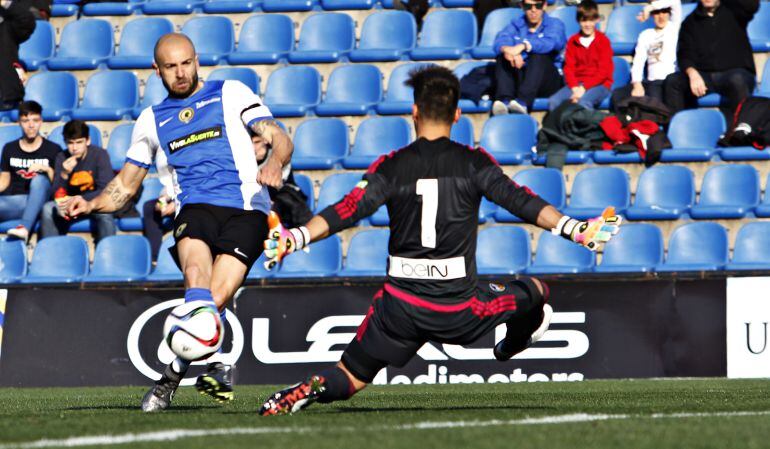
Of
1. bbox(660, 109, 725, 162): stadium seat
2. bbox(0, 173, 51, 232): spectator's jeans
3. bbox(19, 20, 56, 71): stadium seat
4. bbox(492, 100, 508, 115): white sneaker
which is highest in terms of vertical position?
bbox(19, 20, 56, 71): stadium seat

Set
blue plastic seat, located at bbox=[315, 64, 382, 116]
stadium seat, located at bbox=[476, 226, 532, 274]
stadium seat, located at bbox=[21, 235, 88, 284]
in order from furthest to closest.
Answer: blue plastic seat, located at bbox=[315, 64, 382, 116] → stadium seat, located at bbox=[21, 235, 88, 284] → stadium seat, located at bbox=[476, 226, 532, 274]

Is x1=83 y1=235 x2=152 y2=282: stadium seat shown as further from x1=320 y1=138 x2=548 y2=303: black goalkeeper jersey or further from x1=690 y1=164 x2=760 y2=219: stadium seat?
x1=320 y1=138 x2=548 y2=303: black goalkeeper jersey

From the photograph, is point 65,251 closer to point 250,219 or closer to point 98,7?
point 98,7

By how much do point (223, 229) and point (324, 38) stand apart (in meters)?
9.10

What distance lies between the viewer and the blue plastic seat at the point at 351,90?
50.2ft

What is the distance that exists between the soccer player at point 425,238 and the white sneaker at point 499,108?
8.30 meters

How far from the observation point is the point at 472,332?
6363mm

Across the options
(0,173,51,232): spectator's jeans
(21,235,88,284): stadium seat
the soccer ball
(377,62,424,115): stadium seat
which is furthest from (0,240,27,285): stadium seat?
the soccer ball

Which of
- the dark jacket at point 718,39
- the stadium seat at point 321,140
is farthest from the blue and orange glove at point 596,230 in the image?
the stadium seat at point 321,140

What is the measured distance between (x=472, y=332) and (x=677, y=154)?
8112 millimetres

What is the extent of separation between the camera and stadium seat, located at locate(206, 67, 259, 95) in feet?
51.3

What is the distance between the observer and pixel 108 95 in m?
16.3

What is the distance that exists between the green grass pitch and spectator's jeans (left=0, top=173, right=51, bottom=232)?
5621mm

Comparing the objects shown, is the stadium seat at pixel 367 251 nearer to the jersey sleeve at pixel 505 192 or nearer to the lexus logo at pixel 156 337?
the lexus logo at pixel 156 337
